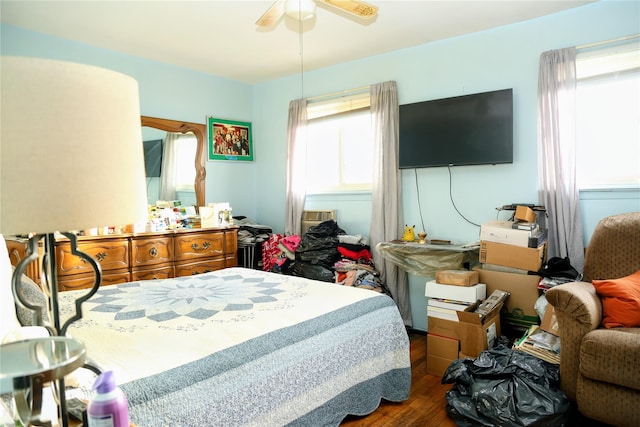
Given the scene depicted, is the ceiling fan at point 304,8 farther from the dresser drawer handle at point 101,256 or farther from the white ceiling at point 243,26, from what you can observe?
the dresser drawer handle at point 101,256

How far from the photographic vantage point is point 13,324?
1.32 m

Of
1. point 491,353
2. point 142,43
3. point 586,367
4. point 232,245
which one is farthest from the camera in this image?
point 232,245

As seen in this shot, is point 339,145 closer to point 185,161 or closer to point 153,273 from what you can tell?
point 185,161

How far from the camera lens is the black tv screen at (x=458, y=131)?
3.13 meters

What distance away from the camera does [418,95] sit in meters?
3.68

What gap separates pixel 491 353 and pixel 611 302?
2.24 feet

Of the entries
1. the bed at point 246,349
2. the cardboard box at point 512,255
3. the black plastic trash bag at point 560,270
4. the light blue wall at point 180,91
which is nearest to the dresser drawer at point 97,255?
the bed at point 246,349

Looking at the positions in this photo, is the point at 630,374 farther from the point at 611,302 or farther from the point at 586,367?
the point at 611,302

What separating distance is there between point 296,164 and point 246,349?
3.10 meters

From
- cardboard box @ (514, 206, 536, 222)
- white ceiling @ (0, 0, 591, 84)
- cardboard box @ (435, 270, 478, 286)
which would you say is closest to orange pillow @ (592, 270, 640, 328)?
cardboard box @ (514, 206, 536, 222)

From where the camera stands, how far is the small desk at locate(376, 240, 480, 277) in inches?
125

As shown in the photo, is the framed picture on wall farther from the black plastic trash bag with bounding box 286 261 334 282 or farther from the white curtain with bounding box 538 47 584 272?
the white curtain with bounding box 538 47 584 272

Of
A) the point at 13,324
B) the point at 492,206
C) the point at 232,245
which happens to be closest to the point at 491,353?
the point at 492,206

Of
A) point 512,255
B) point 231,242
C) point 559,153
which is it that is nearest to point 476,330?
point 512,255
